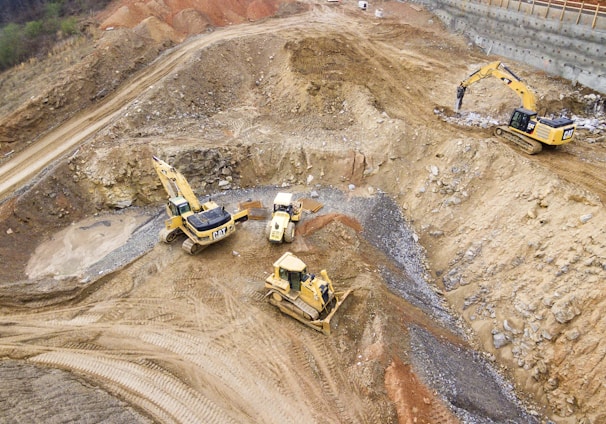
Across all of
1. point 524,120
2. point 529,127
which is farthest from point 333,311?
point 524,120

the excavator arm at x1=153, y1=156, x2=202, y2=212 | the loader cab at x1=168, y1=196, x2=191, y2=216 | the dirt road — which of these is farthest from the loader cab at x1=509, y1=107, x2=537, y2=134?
the dirt road

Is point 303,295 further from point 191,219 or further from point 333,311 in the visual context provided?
point 191,219

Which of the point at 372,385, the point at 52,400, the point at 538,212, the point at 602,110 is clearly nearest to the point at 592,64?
the point at 602,110

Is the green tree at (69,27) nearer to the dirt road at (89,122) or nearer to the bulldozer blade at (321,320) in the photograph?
the dirt road at (89,122)

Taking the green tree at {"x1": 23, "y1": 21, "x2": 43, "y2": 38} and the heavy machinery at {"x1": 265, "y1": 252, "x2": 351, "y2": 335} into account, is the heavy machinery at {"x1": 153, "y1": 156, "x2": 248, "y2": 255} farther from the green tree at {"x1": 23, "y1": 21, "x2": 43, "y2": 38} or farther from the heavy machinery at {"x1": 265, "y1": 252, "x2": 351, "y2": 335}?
the green tree at {"x1": 23, "y1": 21, "x2": 43, "y2": 38}

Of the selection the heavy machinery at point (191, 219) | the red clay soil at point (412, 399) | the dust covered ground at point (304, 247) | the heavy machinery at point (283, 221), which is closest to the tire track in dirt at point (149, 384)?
the dust covered ground at point (304, 247)
